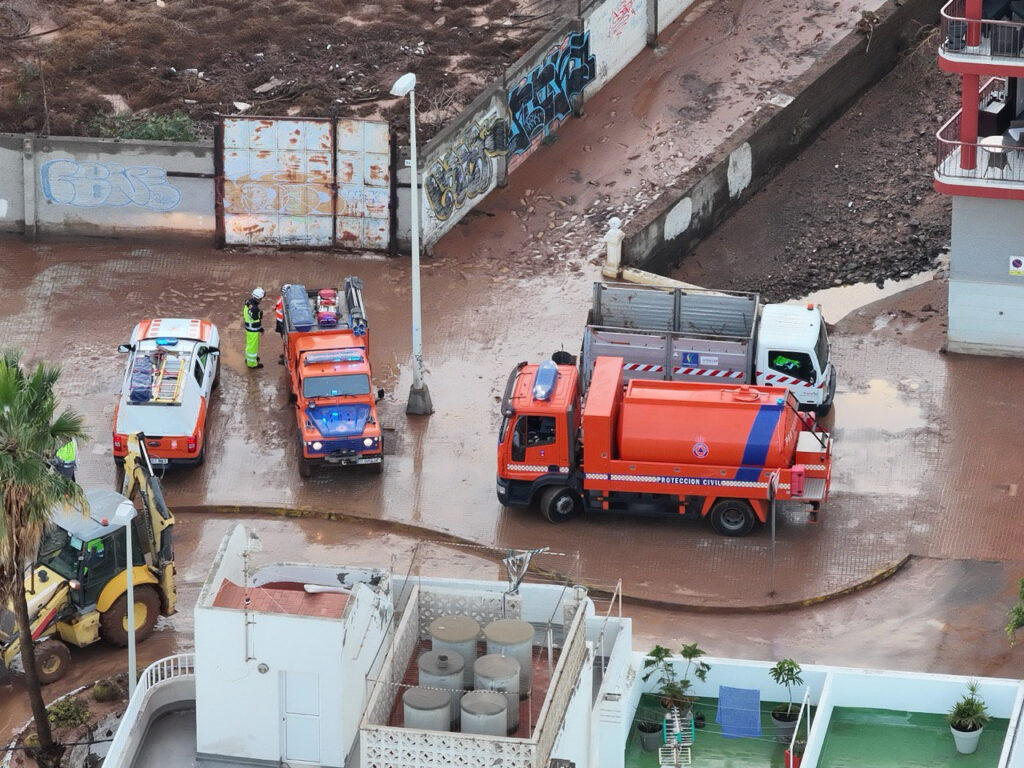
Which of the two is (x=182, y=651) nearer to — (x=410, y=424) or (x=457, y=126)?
(x=410, y=424)

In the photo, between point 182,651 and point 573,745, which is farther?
point 182,651

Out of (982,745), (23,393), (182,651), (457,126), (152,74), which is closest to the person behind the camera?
(23,393)

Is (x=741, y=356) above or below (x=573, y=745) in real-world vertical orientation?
above

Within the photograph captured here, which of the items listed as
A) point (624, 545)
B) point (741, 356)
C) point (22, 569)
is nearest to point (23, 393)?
point (22, 569)

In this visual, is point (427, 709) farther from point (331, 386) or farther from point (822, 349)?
point (822, 349)

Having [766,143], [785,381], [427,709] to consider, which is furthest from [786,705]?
[766,143]

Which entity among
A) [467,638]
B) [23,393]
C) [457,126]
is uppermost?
[457,126]

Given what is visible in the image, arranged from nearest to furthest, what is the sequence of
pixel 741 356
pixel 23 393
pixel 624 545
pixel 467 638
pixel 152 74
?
1. pixel 467 638
2. pixel 23 393
3. pixel 624 545
4. pixel 741 356
5. pixel 152 74
